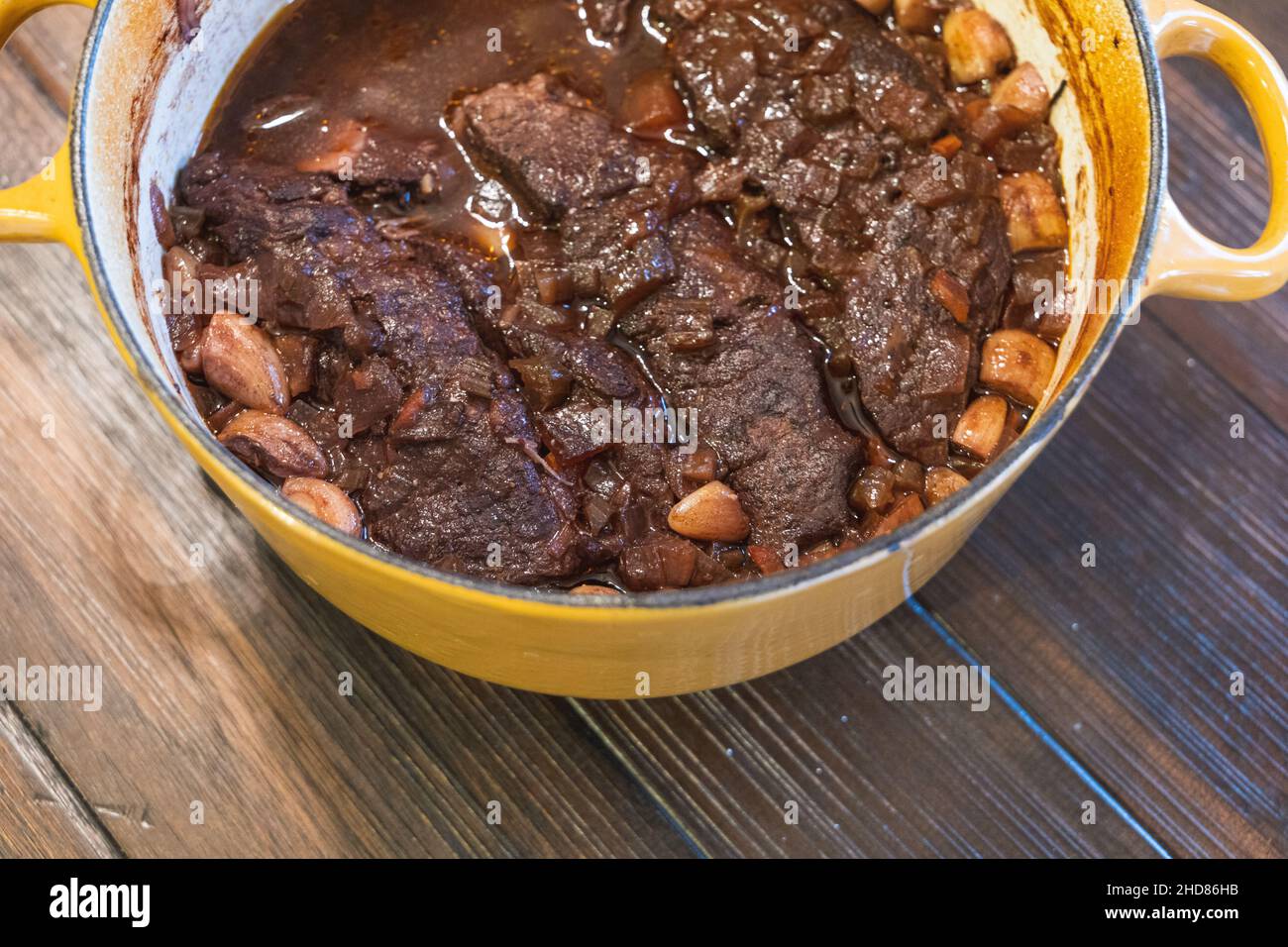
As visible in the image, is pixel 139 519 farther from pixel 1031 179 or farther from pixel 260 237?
pixel 1031 179

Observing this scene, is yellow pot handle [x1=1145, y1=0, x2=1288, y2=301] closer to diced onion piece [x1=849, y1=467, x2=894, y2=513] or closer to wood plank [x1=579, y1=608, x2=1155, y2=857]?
diced onion piece [x1=849, y1=467, x2=894, y2=513]

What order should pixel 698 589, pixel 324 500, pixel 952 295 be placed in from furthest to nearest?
pixel 952 295 → pixel 324 500 → pixel 698 589

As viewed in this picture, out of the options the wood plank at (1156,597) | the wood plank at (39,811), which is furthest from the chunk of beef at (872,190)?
the wood plank at (39,811)

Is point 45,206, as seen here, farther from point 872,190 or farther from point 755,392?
point 872,190

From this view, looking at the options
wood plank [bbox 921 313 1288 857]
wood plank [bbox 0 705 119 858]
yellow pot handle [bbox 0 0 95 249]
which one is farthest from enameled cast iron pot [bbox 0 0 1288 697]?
wood plank [bbox 0 705 119 858]

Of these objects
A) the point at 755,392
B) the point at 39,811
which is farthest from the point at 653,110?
the point at 39,811

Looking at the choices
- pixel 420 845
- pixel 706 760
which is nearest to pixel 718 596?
pixel 706 760

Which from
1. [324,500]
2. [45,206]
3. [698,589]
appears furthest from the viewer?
[324,500]
